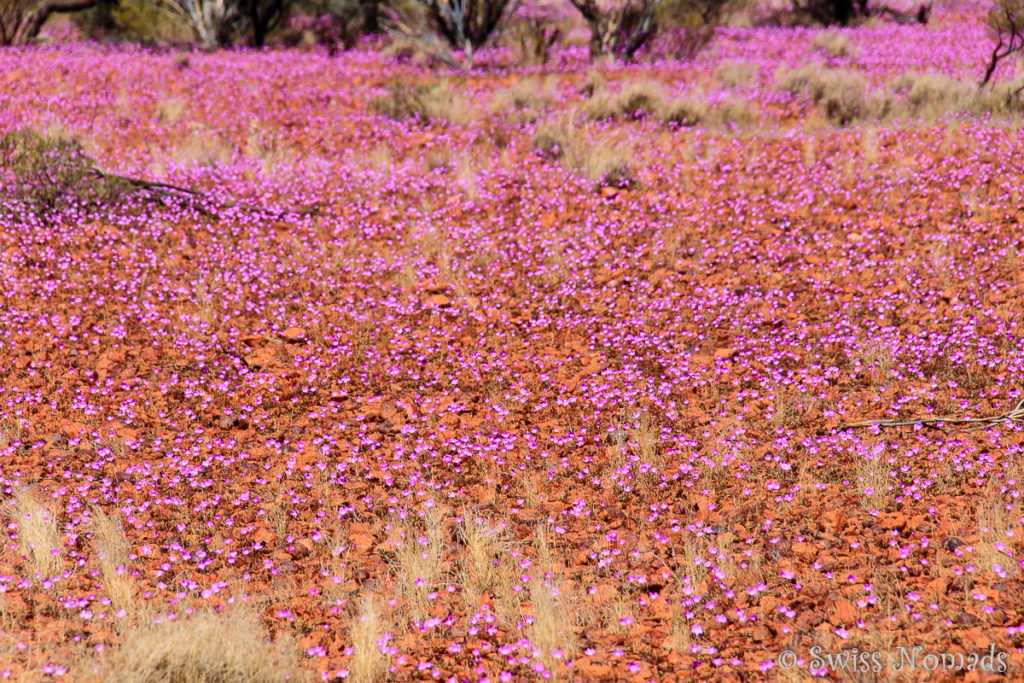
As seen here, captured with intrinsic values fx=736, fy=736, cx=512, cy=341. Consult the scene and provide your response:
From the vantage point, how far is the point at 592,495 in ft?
18.5

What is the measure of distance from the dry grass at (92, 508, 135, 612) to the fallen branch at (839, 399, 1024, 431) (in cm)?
538

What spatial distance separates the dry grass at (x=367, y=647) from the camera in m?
3.79

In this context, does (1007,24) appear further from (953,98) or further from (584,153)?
(584,153)

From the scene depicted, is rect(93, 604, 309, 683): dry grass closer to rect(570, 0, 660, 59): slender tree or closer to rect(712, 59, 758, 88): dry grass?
rect(712, 59, 758, 88): dry grass

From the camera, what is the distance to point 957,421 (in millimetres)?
5973

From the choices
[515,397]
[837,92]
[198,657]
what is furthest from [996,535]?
[837,92]

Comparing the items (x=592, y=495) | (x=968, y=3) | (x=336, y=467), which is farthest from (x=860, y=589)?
(x=968, y=3)

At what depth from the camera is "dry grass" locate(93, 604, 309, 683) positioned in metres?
3.59

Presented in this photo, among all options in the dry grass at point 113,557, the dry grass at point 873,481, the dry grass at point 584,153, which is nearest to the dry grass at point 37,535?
the dry grass at point 113,557

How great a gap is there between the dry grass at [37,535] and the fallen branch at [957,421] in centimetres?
584

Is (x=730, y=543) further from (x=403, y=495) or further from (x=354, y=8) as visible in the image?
(x=354, y=8)

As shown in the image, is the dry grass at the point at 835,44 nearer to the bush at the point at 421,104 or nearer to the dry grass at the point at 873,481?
the bush at the point at 421,104

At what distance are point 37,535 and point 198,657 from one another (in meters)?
1.79

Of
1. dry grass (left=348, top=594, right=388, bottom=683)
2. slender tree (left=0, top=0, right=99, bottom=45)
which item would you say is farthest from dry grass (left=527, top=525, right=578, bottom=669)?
slender tree (left=0, top=0, right=99, bottom=45)
